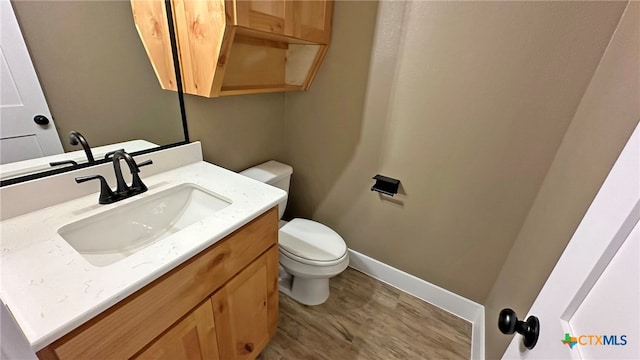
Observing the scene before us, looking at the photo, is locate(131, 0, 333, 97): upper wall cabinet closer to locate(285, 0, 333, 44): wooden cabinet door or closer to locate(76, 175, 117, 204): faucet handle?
locate(285, 0, 333, 44): wooden cabinet door

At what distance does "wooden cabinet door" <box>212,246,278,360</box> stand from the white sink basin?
30 centimetres

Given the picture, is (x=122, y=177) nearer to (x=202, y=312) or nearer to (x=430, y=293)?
(x=202, y=312)

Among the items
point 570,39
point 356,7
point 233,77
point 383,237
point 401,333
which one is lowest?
point 401,333

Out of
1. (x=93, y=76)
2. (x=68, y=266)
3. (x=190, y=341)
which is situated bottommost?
(x=190, y=341)

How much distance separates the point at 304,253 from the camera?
144cm

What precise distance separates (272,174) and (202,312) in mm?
922

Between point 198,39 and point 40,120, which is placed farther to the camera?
point 198,39

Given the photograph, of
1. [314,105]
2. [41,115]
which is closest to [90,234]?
[41,115]

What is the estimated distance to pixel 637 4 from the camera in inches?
32.5

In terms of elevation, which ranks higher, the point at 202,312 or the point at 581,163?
the point at 581,163

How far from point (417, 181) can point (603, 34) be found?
882 mm

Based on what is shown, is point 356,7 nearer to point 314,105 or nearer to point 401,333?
point 314,105

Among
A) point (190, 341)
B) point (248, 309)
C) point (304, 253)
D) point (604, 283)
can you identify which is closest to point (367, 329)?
point (304, 253)

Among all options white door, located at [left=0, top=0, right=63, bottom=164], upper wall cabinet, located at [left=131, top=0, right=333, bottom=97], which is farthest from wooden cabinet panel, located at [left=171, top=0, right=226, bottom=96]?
white door, located at [left=0, top=0, right=63, bottom=164]
